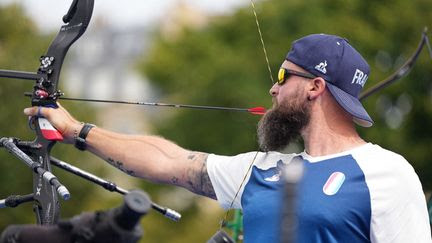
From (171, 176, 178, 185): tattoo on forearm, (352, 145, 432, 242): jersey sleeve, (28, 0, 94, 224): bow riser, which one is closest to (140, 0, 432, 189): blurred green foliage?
(28, 0, 94, 224): bow riser

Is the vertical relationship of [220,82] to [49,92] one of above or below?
below

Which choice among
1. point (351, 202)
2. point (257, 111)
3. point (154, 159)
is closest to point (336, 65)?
point (257, 111)

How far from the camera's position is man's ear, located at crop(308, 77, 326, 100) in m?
5.22

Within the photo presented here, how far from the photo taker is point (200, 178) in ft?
17.8

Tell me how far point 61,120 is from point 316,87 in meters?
1.21

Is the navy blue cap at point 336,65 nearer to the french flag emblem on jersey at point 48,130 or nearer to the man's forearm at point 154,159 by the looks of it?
the man's forearm at point 154,159

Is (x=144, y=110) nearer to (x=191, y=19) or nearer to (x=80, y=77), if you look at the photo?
(x=191, y=19)

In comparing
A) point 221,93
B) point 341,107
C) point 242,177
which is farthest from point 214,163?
point 221,93

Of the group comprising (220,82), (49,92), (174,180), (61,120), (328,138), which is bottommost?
(220,82)

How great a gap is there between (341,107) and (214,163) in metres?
0.66

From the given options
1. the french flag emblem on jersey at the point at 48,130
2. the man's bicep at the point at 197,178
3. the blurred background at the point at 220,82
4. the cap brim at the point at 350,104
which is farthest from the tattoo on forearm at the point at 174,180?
the blurred background at the point at 220,82

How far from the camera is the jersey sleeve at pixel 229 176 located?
5.24 metres

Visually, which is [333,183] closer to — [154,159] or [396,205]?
[396,205]

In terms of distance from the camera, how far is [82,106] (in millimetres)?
29359
